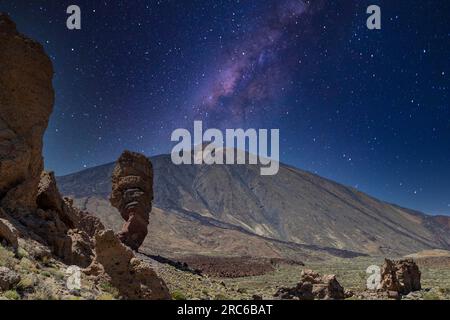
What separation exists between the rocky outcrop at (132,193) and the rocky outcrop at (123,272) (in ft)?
78.7

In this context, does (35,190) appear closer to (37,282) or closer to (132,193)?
(37,282)

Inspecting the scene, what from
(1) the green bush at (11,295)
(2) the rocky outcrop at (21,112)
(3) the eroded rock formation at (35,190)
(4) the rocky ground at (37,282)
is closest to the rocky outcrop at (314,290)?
(3) the eroded rock formation at (35,190)

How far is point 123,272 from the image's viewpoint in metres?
12.7

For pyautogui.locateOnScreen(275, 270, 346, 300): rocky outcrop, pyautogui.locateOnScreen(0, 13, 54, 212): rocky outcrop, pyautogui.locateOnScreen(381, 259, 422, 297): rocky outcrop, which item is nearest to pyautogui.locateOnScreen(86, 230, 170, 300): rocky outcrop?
pyautogui.locateOnScreen(0, 13, 54, 212): rocky outcrop

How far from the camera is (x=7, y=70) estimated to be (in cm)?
1744

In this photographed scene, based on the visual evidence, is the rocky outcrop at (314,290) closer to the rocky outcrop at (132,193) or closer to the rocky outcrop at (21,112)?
the rocky outcrop at (132,193)

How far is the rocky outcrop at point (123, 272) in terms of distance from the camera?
12297mm

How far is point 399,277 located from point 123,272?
27915 millimetres

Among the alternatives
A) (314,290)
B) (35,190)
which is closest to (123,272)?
(35,190)

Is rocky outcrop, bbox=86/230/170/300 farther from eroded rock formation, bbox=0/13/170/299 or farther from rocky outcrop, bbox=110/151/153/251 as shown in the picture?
rocky outcrop, bbox=110/151/153/251

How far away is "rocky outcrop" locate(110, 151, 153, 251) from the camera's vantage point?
3669 centimetres

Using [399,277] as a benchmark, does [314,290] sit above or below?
below

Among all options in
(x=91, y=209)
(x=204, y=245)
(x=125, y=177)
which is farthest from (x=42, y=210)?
(x=91, y=209)
